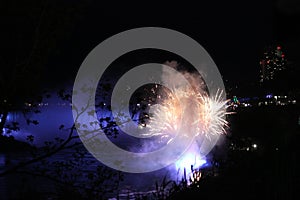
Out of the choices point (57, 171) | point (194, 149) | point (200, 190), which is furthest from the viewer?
point (194, 149)

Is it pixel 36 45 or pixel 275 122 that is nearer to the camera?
pixel 36 45

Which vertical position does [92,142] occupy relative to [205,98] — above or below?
below

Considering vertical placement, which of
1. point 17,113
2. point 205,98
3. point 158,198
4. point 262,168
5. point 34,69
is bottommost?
point 158,198

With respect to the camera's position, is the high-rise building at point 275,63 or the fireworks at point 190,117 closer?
the high-rise building at point 275,63

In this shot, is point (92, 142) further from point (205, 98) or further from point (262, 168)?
point (205, 98)

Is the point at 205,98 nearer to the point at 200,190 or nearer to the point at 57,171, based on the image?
the point at 200,190

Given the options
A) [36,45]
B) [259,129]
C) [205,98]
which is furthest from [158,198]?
[205,98]

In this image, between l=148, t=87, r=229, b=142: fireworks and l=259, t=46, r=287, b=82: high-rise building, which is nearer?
l=259, t=46, r=287, b=82: high-rise building

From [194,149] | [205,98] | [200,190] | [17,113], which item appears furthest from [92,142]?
[194,149]

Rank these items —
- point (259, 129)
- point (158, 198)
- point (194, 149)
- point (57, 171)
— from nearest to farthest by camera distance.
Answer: point (57, 171), point (158, 198), point (259, 129), point (194, 149)
